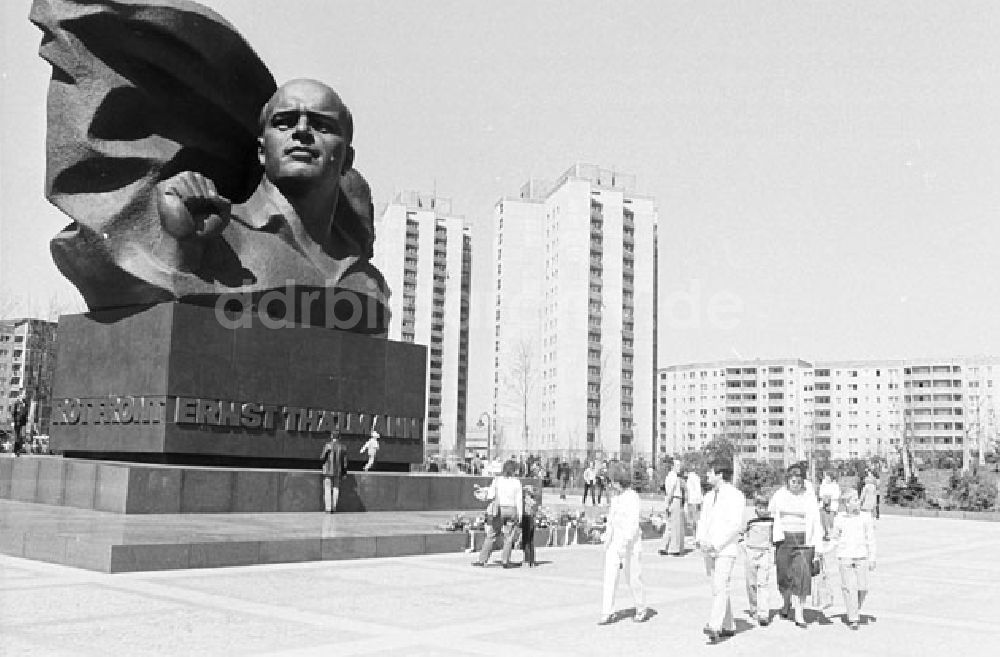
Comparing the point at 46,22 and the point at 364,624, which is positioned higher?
the point at 46,22

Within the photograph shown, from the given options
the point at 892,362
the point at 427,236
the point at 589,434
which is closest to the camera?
the point at 589,434

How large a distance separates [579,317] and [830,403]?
7398cm

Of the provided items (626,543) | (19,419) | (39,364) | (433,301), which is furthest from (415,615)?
(433,301)

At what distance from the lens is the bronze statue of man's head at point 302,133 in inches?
785

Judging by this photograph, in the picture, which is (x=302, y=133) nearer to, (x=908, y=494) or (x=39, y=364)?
(x=908, y=494)

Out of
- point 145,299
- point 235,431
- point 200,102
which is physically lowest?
point 235,431

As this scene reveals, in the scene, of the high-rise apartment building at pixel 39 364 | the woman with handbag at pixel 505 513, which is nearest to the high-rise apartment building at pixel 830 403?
the high-rise apartment building at pixel 39 364

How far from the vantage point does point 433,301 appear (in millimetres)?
106312

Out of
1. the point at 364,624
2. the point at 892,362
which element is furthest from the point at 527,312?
the point at 364,624

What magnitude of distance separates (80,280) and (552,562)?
10.9m

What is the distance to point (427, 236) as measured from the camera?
106562 millimetres

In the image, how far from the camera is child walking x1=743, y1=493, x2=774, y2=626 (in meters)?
10.5

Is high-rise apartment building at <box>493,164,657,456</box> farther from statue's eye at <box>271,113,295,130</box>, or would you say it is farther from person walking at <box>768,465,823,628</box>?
person walking at <box>768,465,823,628</box>

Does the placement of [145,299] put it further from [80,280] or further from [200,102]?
[200,102]
